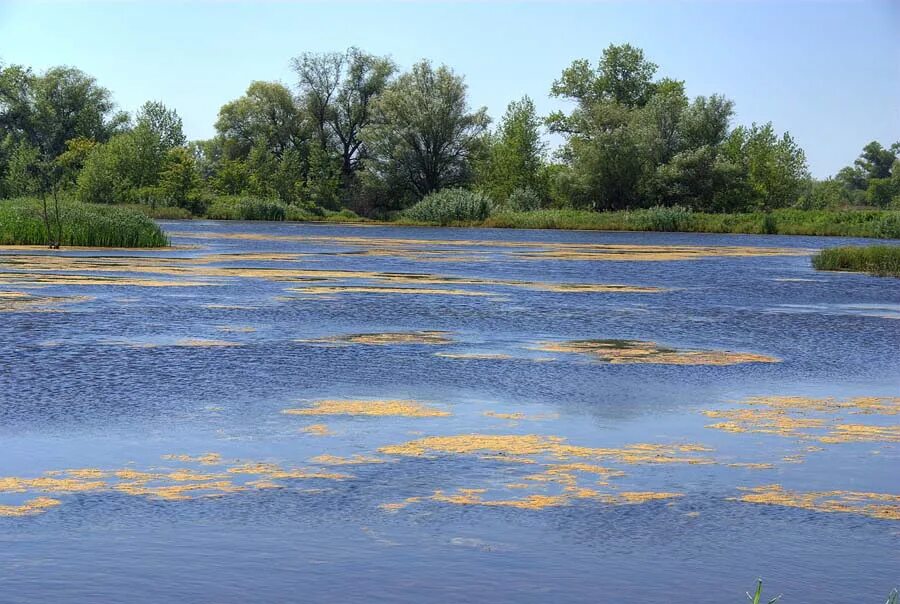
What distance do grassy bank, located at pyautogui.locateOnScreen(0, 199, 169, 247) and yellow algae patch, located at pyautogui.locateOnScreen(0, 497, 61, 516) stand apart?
36774 millimetres

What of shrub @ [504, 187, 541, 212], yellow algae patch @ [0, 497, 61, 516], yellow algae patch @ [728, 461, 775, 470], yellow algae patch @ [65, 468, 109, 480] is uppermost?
shrub @ [504, 187, 541, 212]

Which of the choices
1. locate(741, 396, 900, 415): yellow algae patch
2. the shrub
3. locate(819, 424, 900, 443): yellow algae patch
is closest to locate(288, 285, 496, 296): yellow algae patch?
locate(741, 396, 900, 415): yellow algae patch

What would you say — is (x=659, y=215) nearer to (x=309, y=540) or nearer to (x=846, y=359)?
(x=846, y=359)

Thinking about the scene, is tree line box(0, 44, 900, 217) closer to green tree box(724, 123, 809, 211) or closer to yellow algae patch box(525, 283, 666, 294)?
green tree box(724, 123, 809, 211)

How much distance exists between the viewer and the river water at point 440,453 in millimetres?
7348

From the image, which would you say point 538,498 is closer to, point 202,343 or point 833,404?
point 833,404

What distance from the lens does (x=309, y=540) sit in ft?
26.0

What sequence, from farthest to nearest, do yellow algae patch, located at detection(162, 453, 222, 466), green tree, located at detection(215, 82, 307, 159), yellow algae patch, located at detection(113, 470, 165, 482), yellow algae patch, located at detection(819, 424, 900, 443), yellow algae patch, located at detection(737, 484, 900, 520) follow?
1. green tree, located at detection(215, 82, 307, 159)
2. yellow algae patch, located at detection(819, 424, 900, 443)
3. yellow algae patch, located at detection(162, 453, 222, 466)
4. yellow algae patch, located at detection(113, 470, 165, 482)
5. yellow algae patch, located at detection(737, 484, 900, 520)

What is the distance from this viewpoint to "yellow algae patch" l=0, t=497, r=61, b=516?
8453mm

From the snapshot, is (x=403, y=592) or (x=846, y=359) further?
(x=846, y=359)

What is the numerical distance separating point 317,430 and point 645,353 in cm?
766

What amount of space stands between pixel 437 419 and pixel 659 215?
223 ft

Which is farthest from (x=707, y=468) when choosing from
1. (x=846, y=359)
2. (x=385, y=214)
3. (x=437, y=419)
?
(x=385, y=214)

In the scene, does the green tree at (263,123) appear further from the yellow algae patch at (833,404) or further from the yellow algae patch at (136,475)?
the yellow algae patch at (136,475)
